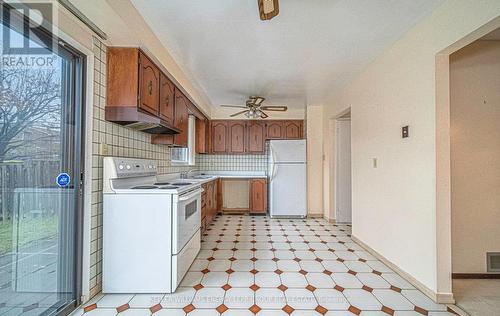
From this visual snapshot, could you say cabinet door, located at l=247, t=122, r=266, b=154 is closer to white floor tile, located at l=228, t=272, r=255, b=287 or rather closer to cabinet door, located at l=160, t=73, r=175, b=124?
cabinet door, located at l=160, t=73, r=175, b=124

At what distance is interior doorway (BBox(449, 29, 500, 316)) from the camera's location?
2.18 meters

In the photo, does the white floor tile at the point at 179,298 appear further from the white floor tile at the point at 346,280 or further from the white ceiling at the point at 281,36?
the white ceiling at the point at 281,36

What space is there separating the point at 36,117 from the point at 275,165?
3719 millimetres

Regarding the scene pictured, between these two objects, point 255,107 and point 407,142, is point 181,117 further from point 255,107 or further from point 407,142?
point 407,142

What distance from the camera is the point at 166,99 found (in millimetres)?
2672

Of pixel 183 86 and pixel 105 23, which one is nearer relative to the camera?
pixel 105 23

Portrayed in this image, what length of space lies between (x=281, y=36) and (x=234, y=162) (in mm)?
3556

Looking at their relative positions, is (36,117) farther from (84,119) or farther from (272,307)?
(272,307)

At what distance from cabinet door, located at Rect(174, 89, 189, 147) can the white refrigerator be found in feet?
6.29

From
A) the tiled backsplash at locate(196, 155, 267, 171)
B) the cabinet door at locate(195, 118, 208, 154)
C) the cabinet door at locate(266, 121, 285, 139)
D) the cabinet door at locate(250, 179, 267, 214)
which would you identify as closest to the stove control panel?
the cabinet door at locate(195, 118, 208, 154)

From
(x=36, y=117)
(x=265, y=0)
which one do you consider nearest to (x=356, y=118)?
(x=265, y=0)

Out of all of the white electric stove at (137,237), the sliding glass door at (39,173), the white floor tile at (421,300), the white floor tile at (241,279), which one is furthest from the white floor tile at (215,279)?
the white floor tile at (421,300)

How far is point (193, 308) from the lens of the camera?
1.77 m

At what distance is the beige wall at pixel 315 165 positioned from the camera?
189 inches
